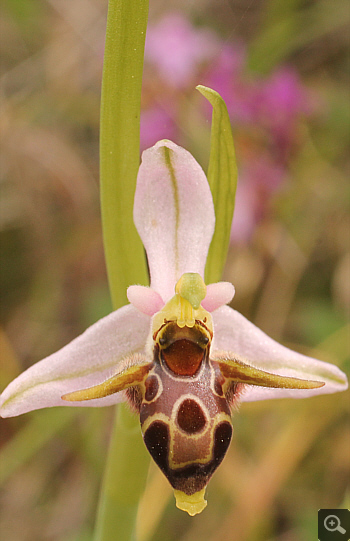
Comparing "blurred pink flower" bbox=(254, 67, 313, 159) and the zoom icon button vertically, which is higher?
"blurred pink flower" bbox=(254, 67, 313, 159)

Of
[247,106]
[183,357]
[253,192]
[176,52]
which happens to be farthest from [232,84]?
[183,357]

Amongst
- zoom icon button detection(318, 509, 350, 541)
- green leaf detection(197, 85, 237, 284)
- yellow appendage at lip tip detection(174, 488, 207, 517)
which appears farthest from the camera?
zoom icon button detection(318, 509, 350, 541)

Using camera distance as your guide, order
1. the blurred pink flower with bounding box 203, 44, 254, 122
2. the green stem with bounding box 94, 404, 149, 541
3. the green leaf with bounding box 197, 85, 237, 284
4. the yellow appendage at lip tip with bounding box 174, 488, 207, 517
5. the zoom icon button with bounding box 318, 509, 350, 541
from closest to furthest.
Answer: the yellow appendage at lip tip with bounding box 174, 488, 207, 517, the green leaf with bounding box 197, 85, 237, 284, the green stem with bounding box 94, 404, 149, 541, the zoom icon button with bounding box 318, 509, 350, 541, the blurred pink flower with bounding box 203, 44, 254, 122

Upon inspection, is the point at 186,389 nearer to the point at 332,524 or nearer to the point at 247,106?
the point at 332,524

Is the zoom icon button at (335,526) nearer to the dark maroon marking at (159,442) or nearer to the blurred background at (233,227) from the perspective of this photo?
the blurred background at (233,227)

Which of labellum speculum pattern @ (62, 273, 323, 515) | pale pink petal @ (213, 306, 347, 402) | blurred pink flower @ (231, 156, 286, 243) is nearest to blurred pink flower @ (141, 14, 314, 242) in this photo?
blurred pink flower @ (231, 156, 286, 243)

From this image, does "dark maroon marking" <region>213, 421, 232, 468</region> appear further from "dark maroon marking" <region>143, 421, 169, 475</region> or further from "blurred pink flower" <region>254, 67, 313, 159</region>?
"blurred pink flower" <region>254, 67, 313, 159</region>

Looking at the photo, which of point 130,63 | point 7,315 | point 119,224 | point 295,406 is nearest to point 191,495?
point 119,224
